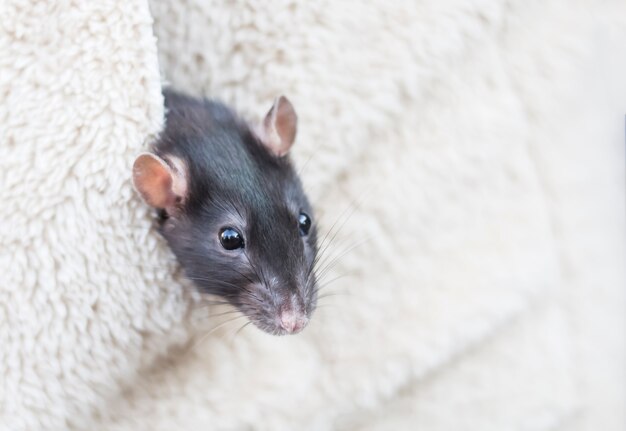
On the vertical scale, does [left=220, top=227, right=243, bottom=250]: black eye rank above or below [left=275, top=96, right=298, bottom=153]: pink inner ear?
below

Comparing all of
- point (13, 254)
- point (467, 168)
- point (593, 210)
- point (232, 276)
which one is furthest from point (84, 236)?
point (593, 210)

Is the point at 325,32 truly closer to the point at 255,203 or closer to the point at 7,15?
the point at 255,203

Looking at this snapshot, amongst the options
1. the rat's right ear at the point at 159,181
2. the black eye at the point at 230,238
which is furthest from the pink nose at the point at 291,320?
the rat's right ear at the point at 159,181

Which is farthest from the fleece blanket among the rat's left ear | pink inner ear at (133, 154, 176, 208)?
the rat's left ear

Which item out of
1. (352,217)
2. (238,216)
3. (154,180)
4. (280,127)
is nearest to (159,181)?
(154,180)

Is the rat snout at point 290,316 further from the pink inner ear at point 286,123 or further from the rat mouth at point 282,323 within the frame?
the pink inner ear at point 286,123

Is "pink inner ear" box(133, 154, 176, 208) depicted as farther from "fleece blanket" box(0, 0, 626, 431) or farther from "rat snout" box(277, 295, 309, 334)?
"rat snout" box(277, 295, 309, 334)

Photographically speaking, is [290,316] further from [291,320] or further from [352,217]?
[352,217]
